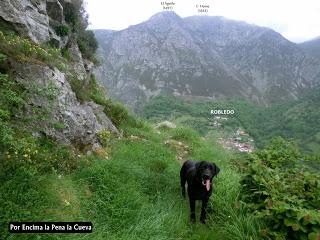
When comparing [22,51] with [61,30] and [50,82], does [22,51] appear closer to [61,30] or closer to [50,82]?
[50,82]

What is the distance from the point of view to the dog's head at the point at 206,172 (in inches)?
313

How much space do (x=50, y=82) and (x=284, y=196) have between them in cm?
553

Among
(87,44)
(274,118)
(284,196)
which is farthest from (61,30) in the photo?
(274,118)

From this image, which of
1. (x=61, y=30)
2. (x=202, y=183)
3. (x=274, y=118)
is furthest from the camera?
(x=274, y=118)

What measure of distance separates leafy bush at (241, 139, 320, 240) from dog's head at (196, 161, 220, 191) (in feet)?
2.19

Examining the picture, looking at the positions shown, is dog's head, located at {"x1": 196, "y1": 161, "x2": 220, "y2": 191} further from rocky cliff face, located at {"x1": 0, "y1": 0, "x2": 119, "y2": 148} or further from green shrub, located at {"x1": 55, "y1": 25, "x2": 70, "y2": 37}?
green shrub, located at {"x1": 55, "y1": 25, "x2": 70, "y2": 37}

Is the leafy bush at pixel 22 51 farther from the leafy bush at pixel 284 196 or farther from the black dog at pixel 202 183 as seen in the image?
the leafy bush at pixel 284 196

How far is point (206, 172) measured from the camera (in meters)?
7.96

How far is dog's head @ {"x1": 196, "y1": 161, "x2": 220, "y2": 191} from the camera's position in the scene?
7.95m

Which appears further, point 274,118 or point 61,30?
point 274,118

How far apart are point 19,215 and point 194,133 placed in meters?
12.1

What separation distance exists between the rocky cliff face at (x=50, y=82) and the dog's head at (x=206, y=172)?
3147 millimetres

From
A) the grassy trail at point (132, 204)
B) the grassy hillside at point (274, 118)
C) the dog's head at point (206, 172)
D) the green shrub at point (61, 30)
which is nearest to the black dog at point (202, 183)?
the dog's head at point (206, 172)

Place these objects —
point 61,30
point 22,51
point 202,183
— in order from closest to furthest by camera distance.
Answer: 1. point 202,183
2. point 22,51
3. point 61,30
